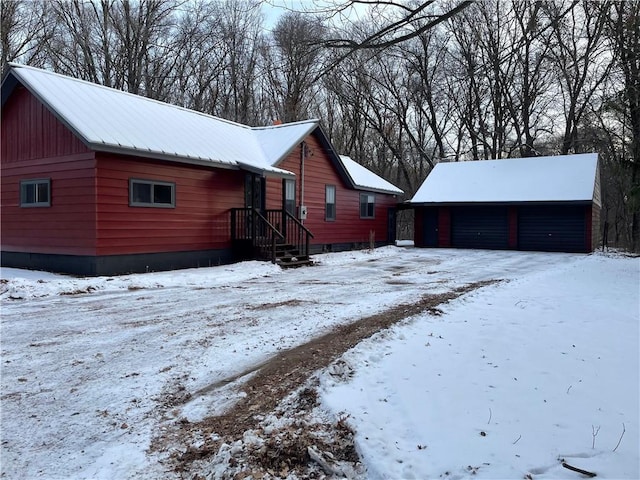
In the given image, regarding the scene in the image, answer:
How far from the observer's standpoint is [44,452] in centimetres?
293

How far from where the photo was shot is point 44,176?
11.5m

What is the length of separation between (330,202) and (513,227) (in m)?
9.22

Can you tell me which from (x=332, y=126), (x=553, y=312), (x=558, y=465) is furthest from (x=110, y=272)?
(x=332, y=126)

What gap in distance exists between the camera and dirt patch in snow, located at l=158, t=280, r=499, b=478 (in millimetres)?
2770

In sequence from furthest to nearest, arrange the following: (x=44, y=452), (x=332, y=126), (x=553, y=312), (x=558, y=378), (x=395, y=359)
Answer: (x=332, y=126) → (x=553, y=312) → (x=395, y=359) → (x=558, y=378) → (x=44, y=452)

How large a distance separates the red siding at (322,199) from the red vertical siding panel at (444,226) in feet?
12.8

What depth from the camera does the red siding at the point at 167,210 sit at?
35.0ft

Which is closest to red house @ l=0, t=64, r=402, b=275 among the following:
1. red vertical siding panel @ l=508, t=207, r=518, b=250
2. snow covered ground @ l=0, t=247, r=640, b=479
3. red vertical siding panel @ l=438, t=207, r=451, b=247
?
snow covered ground @ l=0, t=247, r=640, b=479

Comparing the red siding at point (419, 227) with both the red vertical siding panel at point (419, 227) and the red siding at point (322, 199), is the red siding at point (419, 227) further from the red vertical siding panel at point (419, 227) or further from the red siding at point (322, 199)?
the red siding at point (322, 199)

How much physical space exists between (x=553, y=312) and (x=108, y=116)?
10729mm

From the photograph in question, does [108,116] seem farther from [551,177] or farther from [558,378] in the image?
[551,177]

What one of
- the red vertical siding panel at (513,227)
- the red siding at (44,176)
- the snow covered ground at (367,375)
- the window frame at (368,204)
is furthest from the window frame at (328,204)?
the snow covered ground at (367,375)

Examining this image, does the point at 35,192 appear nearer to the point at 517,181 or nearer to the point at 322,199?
the point at 322,199

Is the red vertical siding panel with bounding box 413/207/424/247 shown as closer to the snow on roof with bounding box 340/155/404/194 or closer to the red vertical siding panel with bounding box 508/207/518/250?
the snow on roof with bounding box 340/155/404/194
